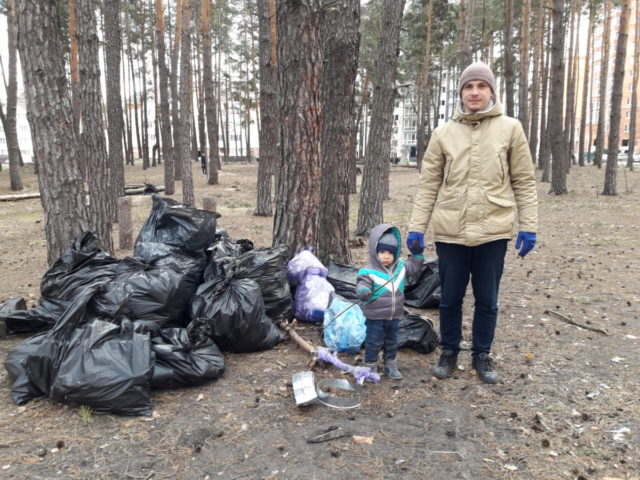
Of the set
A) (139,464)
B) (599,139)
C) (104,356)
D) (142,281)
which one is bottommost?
(139,464)

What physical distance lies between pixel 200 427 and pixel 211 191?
45.9 ft

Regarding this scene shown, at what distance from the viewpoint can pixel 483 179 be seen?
2852mm

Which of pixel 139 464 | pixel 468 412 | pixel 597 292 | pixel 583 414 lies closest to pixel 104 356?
pixel 139 464

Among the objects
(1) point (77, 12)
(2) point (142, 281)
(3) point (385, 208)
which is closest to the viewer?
(2) point (142, 281)

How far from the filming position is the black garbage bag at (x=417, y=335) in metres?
3.61

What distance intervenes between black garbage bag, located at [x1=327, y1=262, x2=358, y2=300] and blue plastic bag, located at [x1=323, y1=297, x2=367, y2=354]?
0.62 m

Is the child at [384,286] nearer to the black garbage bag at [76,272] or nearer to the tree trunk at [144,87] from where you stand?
the black garbage bag at [76,272]

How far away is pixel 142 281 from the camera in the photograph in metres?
3.47

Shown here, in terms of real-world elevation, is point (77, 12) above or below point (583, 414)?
above

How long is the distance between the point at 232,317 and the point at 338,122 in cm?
309

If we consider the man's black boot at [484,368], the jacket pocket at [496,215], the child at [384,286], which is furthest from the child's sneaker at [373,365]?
the jacket pocket at [496,215]

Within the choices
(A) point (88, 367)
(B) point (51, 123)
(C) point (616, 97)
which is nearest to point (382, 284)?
(A) point (88, 367)

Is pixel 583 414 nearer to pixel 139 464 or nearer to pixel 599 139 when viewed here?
pixel 139 464

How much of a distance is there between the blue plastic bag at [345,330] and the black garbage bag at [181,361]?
895 millimetres
